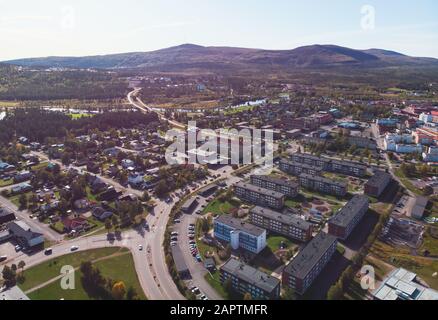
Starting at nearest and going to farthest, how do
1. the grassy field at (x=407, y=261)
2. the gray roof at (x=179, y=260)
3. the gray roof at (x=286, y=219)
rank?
the grassy field at (x=407, y=261) < the gray roof at (x=179, y=260) < the gray roof at (x=286, y=219)

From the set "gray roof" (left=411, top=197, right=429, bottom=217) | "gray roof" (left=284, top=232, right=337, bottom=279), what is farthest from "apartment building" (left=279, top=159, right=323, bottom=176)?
"gray roof" (left=284, top=232, right=337, bottom=279)

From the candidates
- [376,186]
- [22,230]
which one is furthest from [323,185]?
[22,230]

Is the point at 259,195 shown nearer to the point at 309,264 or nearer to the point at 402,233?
the point at 309,264

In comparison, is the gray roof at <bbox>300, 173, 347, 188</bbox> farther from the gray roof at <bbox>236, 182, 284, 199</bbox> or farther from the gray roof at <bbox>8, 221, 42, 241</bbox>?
the gray roof at <bbox>8, 221, 42, 241</bbox>

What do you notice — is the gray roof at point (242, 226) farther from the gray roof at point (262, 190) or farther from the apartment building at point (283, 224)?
the gray roof at point (262, 190)

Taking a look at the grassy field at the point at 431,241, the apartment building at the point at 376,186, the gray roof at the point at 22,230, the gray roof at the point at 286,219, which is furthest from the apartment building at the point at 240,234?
the apartment building at the point at 376,186

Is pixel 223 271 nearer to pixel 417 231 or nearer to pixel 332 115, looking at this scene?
pixel 417 231
